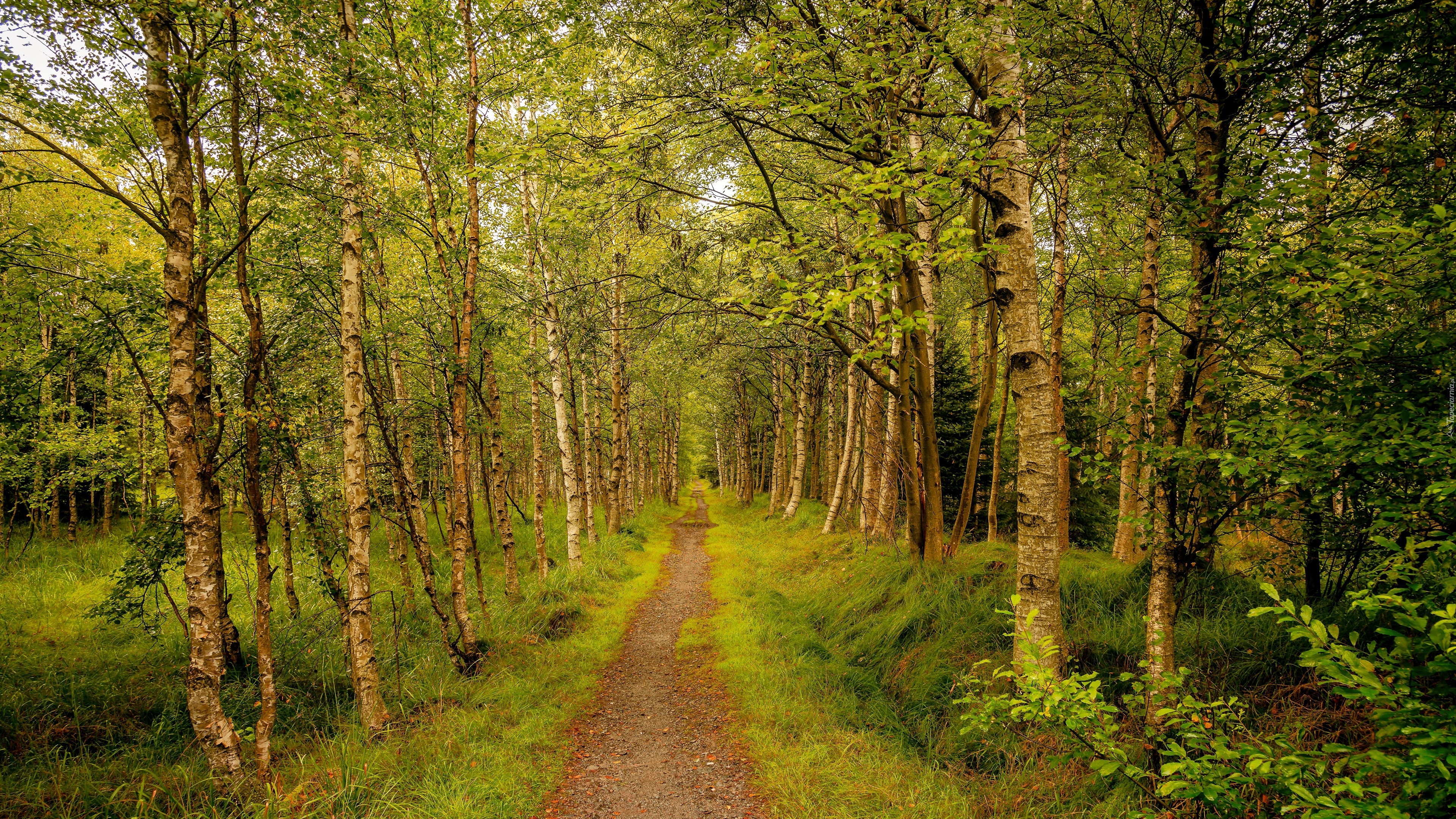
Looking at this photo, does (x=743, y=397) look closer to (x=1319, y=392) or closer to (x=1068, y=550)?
(x=1068, y=550)

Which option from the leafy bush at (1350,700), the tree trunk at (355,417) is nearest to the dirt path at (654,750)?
the tree trunk at (355,417)

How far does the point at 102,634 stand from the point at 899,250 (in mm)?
12204

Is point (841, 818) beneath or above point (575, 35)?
beneath

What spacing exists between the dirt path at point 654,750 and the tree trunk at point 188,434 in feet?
9.70

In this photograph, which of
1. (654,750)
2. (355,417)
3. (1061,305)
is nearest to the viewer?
(355,417)

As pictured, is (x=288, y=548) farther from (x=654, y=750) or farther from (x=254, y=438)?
(x=654, y=750)

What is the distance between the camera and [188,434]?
4.58 meters

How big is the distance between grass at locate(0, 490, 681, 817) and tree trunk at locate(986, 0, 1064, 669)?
5.09m

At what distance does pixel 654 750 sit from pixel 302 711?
169 inches

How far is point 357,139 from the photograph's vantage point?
19.0ft

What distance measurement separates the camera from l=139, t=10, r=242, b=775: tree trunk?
14.6 feet

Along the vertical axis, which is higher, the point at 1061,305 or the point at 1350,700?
the point at 1061,305

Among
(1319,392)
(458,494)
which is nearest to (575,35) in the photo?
(458,494)

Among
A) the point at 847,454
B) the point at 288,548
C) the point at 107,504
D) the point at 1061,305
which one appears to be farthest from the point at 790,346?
the point at 107,504
